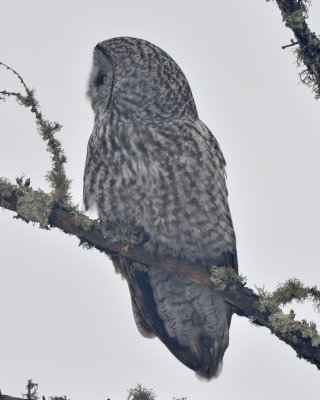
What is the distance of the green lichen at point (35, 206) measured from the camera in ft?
14.6

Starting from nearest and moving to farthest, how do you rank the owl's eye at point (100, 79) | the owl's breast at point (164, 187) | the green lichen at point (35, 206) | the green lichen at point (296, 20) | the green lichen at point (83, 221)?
1. the green lichen at point (296, 20)
2. the green lichen at point (35, 206)
3. the green lichen at point (83, 221)
4. the owl's breast at point (164, 187)
5. the owl's eye at point (100, 79)

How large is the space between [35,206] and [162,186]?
1119 mm

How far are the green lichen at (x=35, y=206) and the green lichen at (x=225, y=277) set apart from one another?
3.91ft

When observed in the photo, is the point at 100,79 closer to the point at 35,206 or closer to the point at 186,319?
the point at 35,206

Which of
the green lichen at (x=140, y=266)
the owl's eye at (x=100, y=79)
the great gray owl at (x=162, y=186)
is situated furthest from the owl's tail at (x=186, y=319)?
the owl's eye at (x=100, y=79)

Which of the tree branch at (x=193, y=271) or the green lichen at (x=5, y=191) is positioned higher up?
the green lichen at (x=5, y=191)

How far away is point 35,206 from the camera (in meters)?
4.45

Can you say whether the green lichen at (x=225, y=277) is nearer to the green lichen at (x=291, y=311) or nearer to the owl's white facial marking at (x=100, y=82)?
the green lichen at (x=291, y=311)

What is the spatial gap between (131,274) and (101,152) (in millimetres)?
986

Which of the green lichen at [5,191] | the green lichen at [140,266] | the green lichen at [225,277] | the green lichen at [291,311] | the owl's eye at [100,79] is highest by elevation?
the owl's eye at [100,79]

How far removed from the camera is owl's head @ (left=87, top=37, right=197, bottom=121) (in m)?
5.59

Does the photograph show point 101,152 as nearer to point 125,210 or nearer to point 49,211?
point 125,210

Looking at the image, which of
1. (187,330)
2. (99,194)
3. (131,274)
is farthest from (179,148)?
(187,330)

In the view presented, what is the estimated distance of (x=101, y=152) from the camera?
548 cm
